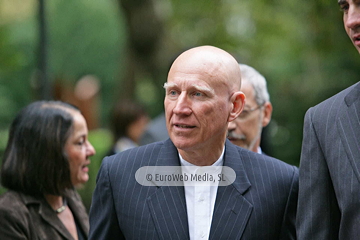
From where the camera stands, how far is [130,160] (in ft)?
10.4

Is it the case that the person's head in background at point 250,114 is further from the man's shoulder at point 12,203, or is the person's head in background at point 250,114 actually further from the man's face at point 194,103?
the man's shoulder at point 12,203

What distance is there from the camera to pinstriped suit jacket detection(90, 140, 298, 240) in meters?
2.96

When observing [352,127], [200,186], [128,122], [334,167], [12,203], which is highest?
[352,127]

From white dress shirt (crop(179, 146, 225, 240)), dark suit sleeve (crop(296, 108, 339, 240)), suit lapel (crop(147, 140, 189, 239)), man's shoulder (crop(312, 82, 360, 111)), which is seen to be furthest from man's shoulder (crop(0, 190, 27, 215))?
man's shoulder (crop(312, 82, 360, 111))

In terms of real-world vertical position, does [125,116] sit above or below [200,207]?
below

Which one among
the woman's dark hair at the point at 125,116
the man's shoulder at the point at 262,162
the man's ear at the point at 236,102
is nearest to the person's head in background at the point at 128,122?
the woman's dark hair at the point at 125,116

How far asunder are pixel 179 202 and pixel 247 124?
1.28m

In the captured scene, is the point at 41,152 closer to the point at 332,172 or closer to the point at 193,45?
the point at 332,172

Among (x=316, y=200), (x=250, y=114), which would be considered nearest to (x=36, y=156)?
(x=250, y=114)

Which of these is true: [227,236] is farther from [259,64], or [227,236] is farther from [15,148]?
[259,64]

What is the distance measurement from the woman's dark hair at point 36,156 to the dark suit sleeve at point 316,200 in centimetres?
180

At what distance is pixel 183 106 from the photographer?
2.93m

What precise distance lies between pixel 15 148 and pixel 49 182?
1.08 ft

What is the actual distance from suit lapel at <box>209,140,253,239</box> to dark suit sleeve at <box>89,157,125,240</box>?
517mm
